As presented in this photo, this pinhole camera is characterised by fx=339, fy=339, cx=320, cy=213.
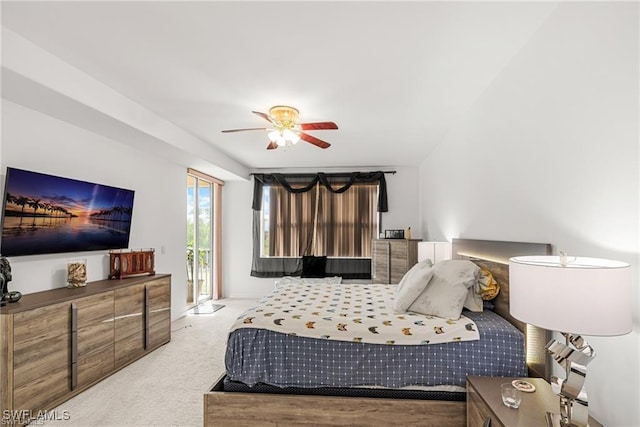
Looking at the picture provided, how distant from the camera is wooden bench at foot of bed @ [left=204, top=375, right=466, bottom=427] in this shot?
7.18 feet

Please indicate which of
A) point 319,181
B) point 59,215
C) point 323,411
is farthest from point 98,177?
point 319,181

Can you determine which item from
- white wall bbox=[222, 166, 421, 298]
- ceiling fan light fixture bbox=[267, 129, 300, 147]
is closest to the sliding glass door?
white wall bbox=[222, 166, 421, 298]

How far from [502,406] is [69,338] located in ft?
10.4

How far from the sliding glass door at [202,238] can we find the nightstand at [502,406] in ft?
16.1

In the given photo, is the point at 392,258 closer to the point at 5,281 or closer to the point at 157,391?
the point at 157,391

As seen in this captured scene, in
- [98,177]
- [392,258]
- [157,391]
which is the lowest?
[157,391]

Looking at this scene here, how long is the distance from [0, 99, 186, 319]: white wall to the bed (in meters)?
2.02

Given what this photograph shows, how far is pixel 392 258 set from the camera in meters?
5.69

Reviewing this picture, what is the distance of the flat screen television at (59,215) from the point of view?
105 inches

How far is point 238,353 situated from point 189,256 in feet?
12.9

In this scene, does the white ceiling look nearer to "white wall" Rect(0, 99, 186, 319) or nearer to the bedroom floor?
"white wall" Rect(0, 99, 186, 319)

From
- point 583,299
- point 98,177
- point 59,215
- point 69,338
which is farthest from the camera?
point 98,177

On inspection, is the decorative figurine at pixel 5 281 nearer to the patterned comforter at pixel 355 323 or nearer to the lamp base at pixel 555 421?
the patterned comforter at pixel 355 323

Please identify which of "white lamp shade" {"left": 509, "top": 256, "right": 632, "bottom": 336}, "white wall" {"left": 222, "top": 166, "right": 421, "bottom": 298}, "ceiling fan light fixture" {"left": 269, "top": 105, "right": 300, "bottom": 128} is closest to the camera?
"white lamp shade" {"left": 509, "top": 256, "right": 632, "bottom": 336}
